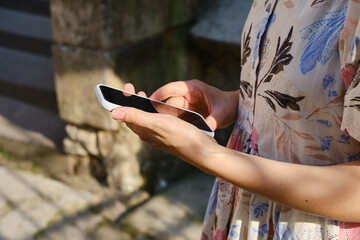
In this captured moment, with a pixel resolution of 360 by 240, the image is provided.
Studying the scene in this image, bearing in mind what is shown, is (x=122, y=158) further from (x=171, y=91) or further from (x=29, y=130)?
(x=171, y=91)

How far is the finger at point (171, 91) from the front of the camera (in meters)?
1.18

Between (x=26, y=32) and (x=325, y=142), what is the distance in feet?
10.9

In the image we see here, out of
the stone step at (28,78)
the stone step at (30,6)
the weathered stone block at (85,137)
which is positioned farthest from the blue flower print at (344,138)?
the stone step at (30,6)

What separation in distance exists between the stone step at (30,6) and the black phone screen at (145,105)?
3.22 meters

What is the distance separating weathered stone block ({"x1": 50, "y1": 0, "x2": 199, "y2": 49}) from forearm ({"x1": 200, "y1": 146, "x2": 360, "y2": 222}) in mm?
1631

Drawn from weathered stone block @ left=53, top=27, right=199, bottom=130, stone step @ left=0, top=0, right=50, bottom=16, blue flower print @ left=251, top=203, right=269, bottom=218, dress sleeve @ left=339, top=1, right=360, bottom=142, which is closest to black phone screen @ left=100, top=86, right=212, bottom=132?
blue flower print @ left=251, top=203, right=269, bottom=218

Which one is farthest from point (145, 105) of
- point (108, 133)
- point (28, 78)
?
point (28, 78)

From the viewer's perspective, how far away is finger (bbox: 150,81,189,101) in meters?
1.18

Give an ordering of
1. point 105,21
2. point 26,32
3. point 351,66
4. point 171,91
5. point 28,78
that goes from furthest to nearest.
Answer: point 26,32
point 28,78
point 105,21
point 171,91
point 351,66

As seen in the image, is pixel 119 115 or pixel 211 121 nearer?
pixel 119 115

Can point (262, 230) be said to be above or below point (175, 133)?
below

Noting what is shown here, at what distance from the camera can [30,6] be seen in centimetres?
407

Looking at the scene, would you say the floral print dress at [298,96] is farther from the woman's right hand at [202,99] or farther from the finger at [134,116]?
the finger at [134,116]

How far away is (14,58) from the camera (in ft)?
12.2
